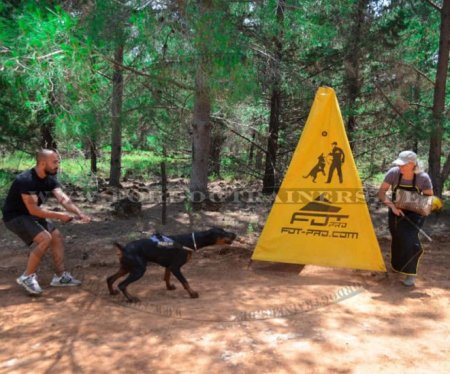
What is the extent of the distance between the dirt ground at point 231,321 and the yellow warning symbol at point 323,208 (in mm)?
313

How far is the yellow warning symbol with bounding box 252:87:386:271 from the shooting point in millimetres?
5902

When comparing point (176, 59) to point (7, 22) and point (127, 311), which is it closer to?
point (7, 22)

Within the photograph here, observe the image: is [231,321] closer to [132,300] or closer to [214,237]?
[214,237]

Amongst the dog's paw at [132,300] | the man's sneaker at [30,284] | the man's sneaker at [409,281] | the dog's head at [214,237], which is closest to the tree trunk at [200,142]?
the dog's head at [214,237]

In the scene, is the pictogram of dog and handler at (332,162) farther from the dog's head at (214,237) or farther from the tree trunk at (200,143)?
the tree trunk at (200,143)

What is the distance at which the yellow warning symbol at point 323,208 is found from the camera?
590cm

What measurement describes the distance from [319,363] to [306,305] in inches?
53.8

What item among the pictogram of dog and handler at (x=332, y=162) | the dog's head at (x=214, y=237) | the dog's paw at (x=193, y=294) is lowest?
the dog's paw at (x=193, y=294)

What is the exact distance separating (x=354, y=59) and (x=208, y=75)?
5.50 metres

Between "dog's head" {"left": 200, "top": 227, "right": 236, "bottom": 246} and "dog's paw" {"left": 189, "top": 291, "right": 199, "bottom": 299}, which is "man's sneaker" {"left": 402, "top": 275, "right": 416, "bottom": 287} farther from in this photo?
"dog's paw" {"left": 189, "top": 291, "right": 199, "bottom": 299}

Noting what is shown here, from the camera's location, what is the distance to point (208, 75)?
257 inches

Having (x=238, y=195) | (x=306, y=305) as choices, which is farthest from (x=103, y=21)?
(x=238, y=195)

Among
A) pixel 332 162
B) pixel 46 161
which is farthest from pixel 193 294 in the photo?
pixel 332 162

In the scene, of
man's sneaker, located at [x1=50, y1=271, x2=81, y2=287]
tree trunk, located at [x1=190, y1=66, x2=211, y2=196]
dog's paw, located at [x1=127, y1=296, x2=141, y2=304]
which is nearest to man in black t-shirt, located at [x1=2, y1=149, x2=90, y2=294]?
man's sneaker, located at [x1=50, y1=271, x2=81, y2=287]
